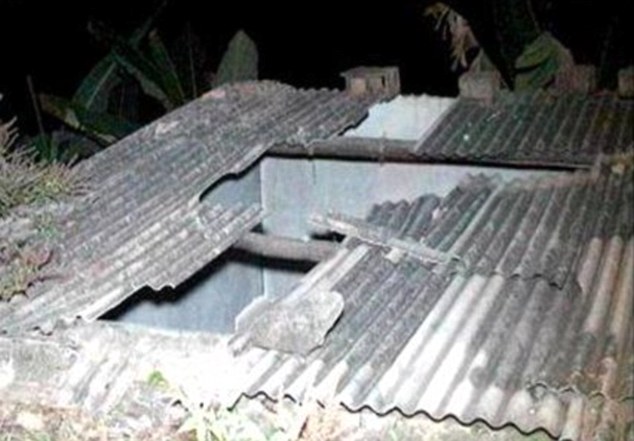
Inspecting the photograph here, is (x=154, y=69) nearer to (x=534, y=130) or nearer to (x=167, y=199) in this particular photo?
(x=167, y=199)

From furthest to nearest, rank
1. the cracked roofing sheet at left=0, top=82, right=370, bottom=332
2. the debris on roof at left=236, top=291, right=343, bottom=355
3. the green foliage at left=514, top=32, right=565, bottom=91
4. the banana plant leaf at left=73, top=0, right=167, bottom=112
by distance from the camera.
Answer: the banana plant leaf at left=73, top=0, right=167, bottom=112 < the green foliage at left=514, top=32, right=565, bottom=91 < the cracked roofing sheet at left=0, top=82, right=370, bottom=332 < the debris on roof at left=236, top=291, right=343, bottom=355

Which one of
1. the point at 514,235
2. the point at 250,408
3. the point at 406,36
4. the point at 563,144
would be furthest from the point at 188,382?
the point at 406,36

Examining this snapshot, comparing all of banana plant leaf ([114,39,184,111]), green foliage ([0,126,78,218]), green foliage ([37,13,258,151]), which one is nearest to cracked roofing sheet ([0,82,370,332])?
green foliage ([0,126,78,218])

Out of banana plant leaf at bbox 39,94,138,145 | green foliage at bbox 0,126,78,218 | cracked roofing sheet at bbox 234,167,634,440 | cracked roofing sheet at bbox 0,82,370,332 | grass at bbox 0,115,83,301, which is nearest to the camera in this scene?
cracked roofing sheet at bbox 234,167,634,440

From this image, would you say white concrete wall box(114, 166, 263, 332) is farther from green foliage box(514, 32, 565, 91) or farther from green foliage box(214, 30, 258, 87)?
green foliage box(514, 32, 565, 91)

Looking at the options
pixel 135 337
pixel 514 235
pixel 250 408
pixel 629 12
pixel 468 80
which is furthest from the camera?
pixel 629 12

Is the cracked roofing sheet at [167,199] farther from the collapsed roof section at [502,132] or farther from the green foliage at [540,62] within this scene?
the green foliage at [540,62]

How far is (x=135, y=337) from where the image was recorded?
478cm

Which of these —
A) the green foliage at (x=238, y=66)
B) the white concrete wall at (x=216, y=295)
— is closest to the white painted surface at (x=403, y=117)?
the white concrete wall at (x=216, y=295)

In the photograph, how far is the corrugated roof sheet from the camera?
21.8 feet

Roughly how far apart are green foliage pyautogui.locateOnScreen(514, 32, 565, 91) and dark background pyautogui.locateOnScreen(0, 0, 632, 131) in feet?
22.6

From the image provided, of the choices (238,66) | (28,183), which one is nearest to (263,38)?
(238,66)

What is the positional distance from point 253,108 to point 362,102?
0.98 metres

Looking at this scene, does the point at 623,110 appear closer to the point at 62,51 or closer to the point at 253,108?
the point at 253,108
